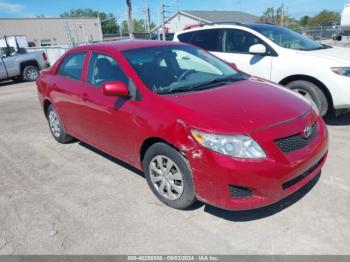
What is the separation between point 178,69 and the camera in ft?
12.6

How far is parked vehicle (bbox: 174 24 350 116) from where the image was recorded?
5016 mm

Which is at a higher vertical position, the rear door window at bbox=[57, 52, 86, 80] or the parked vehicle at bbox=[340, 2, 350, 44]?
the rear door window at bbox=[57, 52, 86, 80]

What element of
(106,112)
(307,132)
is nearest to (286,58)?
(307,132)

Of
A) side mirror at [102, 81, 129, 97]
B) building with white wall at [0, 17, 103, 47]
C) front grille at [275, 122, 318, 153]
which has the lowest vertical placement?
building with white wall at [0, 17, 103, 47]

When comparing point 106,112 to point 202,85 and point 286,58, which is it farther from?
point 286,58

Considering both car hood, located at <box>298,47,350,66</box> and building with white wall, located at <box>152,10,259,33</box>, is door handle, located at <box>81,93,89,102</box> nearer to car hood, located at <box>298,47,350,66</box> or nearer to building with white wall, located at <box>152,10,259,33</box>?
car hood, located at <box>298,47,350,66</box>

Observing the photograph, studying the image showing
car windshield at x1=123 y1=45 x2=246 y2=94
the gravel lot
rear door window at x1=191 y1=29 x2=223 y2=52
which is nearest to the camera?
A: the gravel lot

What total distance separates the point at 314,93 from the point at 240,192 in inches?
126

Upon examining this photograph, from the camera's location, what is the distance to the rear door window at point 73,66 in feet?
14.5

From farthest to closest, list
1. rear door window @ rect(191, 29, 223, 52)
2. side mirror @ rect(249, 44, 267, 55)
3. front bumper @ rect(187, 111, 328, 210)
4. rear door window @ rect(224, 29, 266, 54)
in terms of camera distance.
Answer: rear door window @ rect(191, 29, 223, 52) → rear door window @ rect(224, 29, 266, 54) → side mirror @ rect(249, 44, 267, 55) → front bumper @ rect(187, 111, 328, 210)

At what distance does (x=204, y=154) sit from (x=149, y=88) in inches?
40.8

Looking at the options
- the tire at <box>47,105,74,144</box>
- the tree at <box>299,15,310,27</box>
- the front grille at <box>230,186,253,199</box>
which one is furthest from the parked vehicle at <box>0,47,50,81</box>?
the tree at <box>299,15,310,27</box>

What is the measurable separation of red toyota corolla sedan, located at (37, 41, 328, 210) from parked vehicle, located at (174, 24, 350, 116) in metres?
1.67

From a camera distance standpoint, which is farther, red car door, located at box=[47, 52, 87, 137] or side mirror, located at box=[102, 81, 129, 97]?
red car door, located at box=[47, 52, 87, 137]
